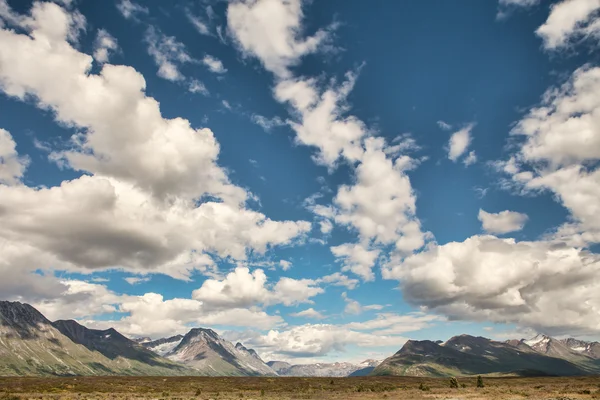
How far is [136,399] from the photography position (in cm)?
6291

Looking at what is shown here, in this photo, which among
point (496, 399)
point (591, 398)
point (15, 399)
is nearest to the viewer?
point (591, 398)

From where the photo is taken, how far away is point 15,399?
59812mm

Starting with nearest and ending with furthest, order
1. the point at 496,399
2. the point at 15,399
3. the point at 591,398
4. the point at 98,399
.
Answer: the point at 591,398 < the point at 496,399 < the point at 15,399 < the point at 98,399

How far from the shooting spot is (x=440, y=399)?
2277 inches

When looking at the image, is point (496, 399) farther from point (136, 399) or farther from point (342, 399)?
point (136, 399)

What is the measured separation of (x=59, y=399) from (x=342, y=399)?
157ft

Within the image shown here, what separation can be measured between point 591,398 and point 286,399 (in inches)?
1777

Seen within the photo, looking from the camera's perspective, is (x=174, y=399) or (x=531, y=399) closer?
(x=531, y=399)

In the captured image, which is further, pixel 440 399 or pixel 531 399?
pixel 440 399

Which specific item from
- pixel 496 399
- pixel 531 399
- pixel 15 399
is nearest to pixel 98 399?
pixel 15 399

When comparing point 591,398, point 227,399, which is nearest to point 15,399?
point 227,399

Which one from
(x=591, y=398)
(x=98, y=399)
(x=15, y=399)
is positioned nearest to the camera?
(x=591, y=398)

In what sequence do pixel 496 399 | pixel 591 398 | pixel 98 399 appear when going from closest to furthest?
pixel 591 398, pixel 496 399, pixel 98 399

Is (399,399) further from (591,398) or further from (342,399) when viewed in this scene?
(591,398)
